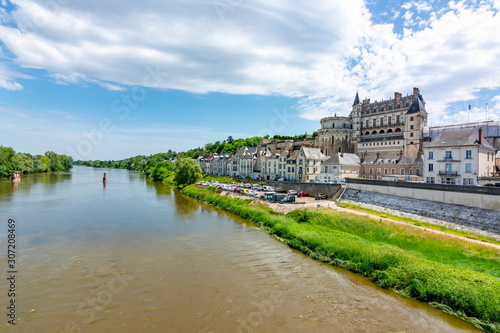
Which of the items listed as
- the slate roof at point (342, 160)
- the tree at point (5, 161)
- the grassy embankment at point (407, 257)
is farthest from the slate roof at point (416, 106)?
the tree at point (5, 161)

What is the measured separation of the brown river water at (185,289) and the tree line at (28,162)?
60872 millimetres

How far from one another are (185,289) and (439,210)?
20.3m

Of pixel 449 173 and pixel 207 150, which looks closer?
pixel 449 173

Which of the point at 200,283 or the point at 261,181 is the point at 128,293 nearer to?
the point at 200,283

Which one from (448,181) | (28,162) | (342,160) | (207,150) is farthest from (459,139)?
(207,150)

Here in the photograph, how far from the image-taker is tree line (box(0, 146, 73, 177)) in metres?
66.4

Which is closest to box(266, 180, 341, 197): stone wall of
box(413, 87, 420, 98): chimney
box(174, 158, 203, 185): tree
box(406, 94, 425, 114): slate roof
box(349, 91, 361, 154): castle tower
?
box(174, 158, 203, 185): tree

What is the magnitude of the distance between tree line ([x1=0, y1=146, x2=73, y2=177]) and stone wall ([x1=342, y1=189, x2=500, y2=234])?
77267mm

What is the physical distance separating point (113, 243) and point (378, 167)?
114ft

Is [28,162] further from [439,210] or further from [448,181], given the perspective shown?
[448,181]

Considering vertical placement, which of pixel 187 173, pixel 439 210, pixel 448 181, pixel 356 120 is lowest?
pixel 439 210

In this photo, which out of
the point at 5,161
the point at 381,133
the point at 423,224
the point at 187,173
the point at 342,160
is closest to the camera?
the point at 423,224

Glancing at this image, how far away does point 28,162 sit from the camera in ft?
261

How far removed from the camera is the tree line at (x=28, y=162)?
6638 cm
